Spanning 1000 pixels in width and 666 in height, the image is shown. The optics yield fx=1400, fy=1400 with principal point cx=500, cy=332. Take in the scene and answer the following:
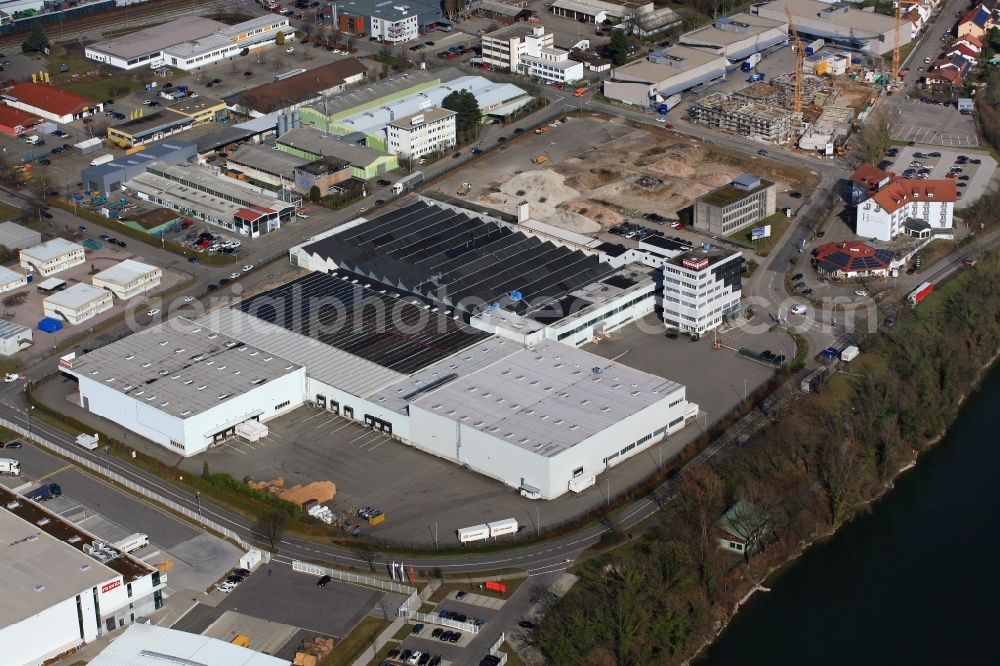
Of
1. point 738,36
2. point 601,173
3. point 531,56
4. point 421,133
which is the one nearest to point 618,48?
point 531,56

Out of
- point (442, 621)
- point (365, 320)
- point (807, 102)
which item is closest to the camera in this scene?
point (442, 621)

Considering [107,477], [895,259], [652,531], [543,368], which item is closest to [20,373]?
[107,477]

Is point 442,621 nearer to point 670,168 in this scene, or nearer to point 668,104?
point 670,168

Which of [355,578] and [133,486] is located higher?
[133,486]

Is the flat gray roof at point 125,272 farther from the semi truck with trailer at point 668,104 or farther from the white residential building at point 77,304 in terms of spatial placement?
the semi truck with trailer at point 668,104

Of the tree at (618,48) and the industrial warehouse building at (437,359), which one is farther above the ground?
the tree at (618,48)

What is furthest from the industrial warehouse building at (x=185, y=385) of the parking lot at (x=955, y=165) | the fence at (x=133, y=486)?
the parking lot at (x=955, y=165)

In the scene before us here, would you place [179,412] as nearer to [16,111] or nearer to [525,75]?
[16,111]
